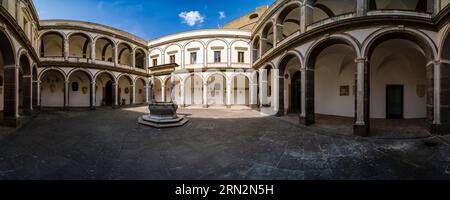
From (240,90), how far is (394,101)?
15.2 metres

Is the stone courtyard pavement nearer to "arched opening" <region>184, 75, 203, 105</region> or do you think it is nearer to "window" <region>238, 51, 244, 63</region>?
"window" <region>238, 51, 244, 63</region>

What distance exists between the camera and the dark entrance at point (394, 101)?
12.2 metres

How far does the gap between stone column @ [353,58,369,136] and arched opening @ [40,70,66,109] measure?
2631 centimetres

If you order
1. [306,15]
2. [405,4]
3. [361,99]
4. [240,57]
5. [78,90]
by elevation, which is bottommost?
[361,99]

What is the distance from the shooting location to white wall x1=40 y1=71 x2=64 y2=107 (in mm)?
21438

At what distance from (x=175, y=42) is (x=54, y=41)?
12.5 meters

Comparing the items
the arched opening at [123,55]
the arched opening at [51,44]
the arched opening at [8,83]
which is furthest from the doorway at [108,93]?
the arched opening at [8,83]

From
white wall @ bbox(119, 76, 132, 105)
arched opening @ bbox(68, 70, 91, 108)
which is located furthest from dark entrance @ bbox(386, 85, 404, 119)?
arched opening @ bbox(68, 70, 91, 108)

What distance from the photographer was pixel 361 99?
8.29 metres

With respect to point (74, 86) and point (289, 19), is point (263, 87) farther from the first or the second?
point (74, 86)

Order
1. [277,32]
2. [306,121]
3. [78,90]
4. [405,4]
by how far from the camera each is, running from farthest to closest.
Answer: [78,90]
[277,32]
[405,4]
[306,121]

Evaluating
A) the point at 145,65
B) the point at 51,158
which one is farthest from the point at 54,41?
the point at 51,158

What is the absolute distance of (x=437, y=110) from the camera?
26.2ft

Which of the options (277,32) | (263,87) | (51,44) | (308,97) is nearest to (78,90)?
(51,44)
